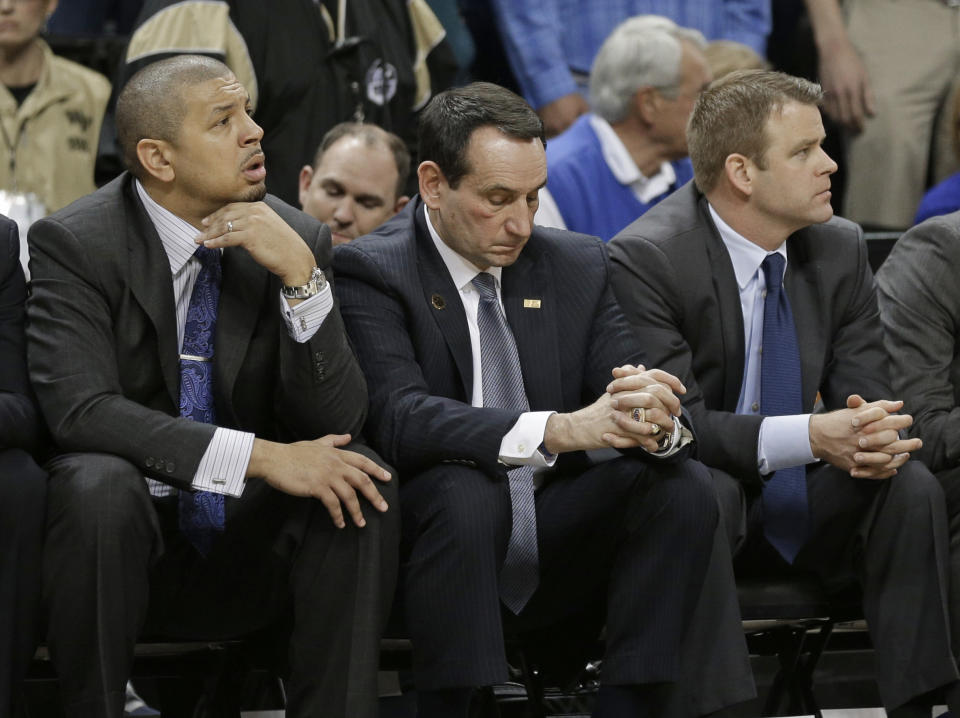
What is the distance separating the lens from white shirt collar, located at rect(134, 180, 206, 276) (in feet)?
10.2

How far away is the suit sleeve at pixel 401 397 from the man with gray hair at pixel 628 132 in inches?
67.5

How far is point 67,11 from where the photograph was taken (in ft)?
17.7

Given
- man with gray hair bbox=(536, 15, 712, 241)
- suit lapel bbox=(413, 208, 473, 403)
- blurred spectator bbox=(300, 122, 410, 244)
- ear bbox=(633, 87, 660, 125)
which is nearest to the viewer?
suit lapel bbox=(413, 208, 473, 403)

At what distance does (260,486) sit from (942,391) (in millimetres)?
1569

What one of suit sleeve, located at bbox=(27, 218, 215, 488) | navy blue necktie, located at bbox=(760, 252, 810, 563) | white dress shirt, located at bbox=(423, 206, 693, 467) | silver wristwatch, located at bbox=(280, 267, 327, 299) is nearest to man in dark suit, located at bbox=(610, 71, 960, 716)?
navy blue necktie, located at bbox=(760, 252, 810, 563)

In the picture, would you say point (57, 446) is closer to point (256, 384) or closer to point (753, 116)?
point (256, 384)

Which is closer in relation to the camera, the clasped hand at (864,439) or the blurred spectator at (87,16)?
the clasped hand at (864,439)

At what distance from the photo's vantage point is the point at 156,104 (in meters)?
3.13

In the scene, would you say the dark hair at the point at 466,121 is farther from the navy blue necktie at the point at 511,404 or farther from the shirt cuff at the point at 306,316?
the shirt cuff at the point at 306,316

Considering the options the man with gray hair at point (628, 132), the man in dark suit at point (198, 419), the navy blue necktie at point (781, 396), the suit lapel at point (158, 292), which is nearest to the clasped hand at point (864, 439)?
the navy blue necktie at point (781, 396)

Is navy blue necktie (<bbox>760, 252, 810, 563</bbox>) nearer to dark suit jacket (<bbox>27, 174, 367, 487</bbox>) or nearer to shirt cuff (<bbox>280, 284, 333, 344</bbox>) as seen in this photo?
dark suit jacket (<bbox>27, 174, 367, 487</bbox>)

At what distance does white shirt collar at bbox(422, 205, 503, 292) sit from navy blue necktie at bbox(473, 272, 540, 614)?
15 mm

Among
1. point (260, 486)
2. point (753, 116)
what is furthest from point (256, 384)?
point (753, 116)

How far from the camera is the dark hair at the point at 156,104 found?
312 centimetres
